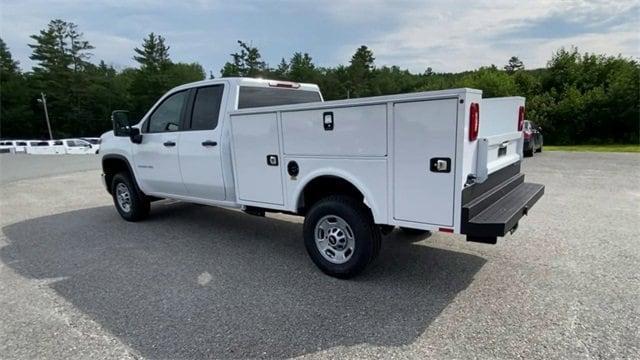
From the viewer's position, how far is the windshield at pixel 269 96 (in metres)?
4.85

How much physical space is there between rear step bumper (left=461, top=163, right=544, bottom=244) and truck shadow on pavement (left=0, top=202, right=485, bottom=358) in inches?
30.4

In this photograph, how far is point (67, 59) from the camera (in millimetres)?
63812

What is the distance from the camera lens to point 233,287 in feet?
12.5

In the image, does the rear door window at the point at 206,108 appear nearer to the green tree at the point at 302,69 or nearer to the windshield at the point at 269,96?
the windshield at the point at 269,96

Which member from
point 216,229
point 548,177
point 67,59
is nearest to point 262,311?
point 216,229

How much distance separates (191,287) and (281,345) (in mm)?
1424

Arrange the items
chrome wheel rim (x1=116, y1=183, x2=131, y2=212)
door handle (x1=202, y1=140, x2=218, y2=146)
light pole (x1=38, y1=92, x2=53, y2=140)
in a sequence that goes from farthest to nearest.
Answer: light pole (x1=38, y1=92, x2=53, y2=140)
chrome wheel rim (x1=116, y1=183, x2=131, y2=212)
door handle (x1=202, y1=140, x2=218, y2=146)

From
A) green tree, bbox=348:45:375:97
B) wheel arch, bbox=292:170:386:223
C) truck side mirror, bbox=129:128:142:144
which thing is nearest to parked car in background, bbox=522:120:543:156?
wheel arch, bbox=292:170:386:223

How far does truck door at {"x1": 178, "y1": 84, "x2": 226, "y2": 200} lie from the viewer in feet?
15.9

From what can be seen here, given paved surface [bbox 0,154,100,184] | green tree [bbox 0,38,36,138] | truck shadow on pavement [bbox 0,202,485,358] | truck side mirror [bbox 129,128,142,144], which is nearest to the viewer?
truck shadow on pavement [bbox 0,202,485,358]

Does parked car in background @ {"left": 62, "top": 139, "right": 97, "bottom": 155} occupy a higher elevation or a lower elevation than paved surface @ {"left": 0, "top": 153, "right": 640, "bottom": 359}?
lower

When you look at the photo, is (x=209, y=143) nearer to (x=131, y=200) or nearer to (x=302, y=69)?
(x=131, y=200)

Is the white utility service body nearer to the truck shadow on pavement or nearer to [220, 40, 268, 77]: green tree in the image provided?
the truck shadow on pavement

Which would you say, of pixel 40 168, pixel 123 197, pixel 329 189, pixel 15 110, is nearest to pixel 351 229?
pixel 329 189
